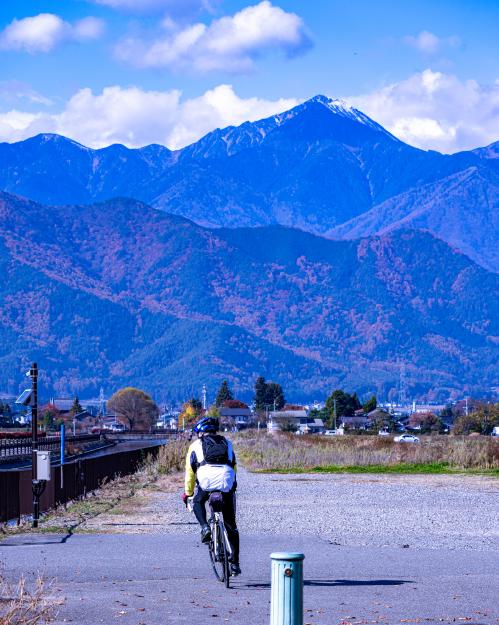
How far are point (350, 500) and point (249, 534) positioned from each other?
8.92 metres

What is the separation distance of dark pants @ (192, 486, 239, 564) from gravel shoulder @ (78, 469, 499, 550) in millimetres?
4265

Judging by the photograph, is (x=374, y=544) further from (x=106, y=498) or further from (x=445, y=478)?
(x=445, y=478)

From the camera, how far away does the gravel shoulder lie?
18.4m

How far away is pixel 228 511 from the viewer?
12812 mm

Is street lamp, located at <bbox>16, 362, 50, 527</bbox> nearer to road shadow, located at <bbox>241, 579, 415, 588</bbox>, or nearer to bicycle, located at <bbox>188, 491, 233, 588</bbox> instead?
bicycle, located at <bbox>188, 491, 233, 588</bbox>

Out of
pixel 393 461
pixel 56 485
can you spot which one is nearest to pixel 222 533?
pixel 56 485

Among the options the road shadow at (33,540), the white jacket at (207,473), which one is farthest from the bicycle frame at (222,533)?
the road shadow at (33,540)

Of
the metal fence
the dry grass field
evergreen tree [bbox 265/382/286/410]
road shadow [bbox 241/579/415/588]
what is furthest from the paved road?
evergreen tree [bbox 265/382/286/410]

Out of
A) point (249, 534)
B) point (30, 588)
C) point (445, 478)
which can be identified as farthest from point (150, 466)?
point (30, 588)

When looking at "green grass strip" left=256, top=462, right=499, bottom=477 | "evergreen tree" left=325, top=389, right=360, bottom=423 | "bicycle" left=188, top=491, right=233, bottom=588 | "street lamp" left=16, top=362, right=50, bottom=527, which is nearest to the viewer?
"bicycle" left=188, top=491, right=233, bottom=588

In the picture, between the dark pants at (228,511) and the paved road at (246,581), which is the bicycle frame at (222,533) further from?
the paved road at (246,581)

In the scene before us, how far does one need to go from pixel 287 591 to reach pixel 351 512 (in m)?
14.7

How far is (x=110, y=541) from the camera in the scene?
16906mm

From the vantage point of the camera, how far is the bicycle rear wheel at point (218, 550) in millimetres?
12445
